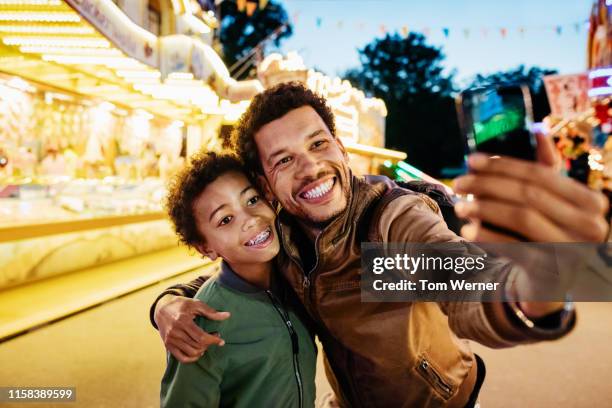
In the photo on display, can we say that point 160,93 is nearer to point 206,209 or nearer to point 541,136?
point 206,209

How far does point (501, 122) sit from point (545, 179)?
120 mm

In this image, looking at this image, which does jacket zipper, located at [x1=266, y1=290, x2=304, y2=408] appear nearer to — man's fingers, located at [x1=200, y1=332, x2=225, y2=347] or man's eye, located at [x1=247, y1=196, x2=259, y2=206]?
man's fingers, located at [x1=200, y1=332, x2=225, y2=347]

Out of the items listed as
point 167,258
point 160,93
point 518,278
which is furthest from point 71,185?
point 518,278

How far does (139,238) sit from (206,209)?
19.8 ft

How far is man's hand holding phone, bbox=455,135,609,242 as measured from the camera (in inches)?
28.7

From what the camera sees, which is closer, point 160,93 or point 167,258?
point 167,258

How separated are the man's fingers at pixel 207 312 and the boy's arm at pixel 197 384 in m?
0.11

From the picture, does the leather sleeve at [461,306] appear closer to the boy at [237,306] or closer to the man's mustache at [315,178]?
the man's mustache at [315,178]

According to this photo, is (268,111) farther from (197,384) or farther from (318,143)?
(197,384)

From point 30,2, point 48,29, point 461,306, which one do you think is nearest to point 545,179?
point 461,306

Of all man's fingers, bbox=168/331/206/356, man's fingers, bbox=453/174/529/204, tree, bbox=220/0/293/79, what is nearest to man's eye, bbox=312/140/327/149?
man's fingers, bbox=168/331/206/356

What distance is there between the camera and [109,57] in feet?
19.9

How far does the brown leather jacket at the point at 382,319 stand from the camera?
4.50 ft

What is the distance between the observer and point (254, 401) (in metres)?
1.50
